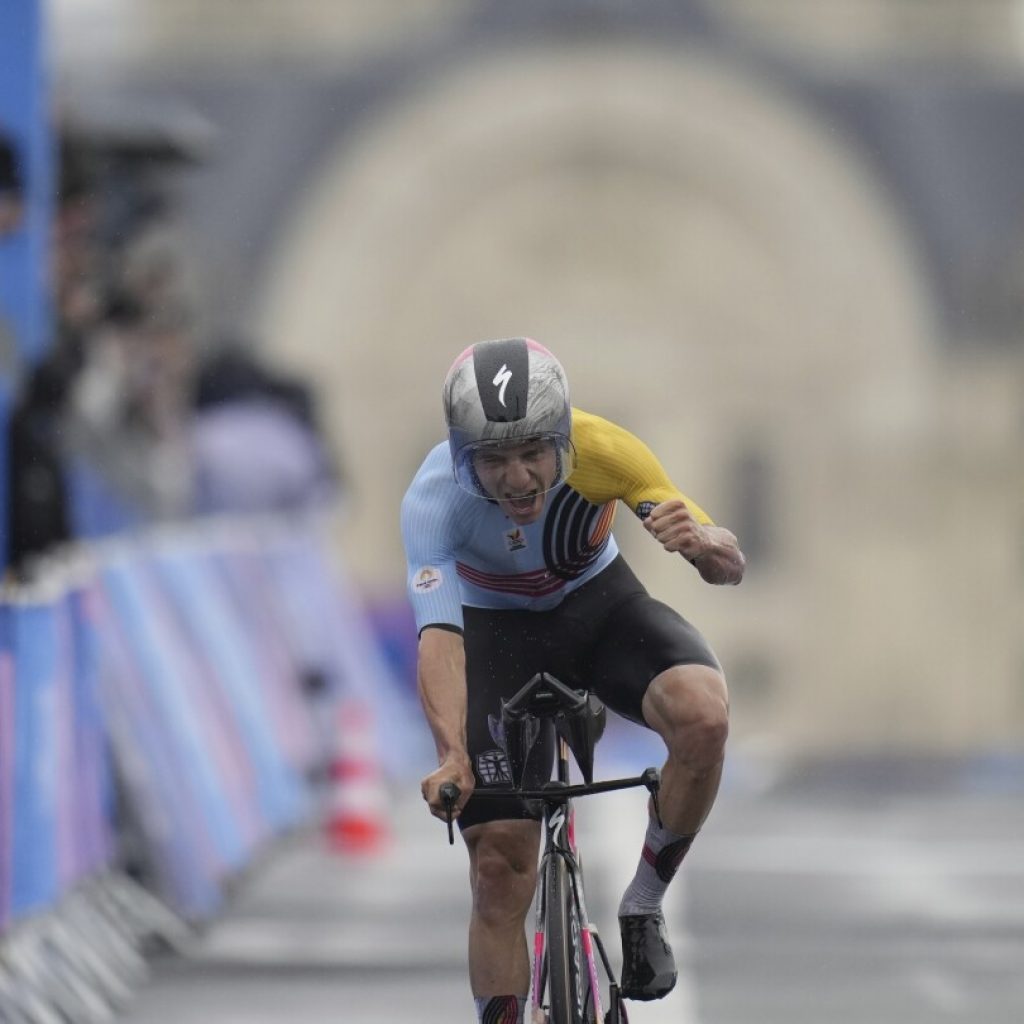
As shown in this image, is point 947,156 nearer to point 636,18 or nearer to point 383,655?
point 636,18

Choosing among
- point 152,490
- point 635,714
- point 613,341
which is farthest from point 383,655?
point 613,341

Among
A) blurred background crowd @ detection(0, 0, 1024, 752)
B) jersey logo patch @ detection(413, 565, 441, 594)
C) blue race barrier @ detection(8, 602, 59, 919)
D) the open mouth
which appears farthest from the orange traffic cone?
blurred background crowd @ detection(0, 0, 1024, 752)

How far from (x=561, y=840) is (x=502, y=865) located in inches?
9.4

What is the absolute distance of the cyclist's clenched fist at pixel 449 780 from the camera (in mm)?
6371

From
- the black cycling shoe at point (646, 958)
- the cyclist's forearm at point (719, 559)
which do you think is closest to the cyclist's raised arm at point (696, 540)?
the cyclist's forearm at point (719, 559)

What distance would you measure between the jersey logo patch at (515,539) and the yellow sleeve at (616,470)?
174 mm

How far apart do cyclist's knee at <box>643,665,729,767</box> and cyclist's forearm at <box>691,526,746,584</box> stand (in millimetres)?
252

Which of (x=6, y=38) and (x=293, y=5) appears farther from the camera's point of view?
(x=293, y=5)

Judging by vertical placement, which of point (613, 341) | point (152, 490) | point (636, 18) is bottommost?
point (152, 490)

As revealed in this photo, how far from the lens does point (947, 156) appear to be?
60.1 meters

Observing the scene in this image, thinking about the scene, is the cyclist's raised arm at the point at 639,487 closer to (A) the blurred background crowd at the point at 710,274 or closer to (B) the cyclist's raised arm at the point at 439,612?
(B) the cyclist's raised arm at the point at 439,612

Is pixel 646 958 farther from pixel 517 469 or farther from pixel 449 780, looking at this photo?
pixel 517 469

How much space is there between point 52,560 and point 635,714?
3.93 m

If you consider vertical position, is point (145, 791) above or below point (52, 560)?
below
